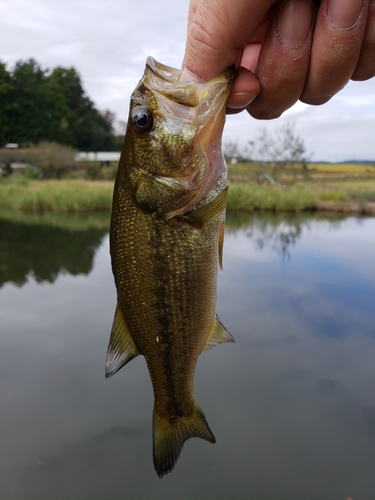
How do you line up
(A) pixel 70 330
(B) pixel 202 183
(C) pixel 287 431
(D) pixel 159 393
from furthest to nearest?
(A) pixel 70 330, (C) pixel 287 431, (D) pixel 159 393, (B) pixel 202 183

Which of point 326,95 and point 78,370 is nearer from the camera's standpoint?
point 326,95

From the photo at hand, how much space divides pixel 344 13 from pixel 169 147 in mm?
638

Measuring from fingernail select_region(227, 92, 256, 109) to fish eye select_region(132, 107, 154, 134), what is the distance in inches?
10.8

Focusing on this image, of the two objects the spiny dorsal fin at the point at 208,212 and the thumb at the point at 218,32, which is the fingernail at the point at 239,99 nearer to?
the thumb at the point at 218,32

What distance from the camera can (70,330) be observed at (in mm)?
6941

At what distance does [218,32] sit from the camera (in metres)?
1.10

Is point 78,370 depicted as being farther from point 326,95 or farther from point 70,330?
point 326,95

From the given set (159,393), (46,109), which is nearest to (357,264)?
(159,393)

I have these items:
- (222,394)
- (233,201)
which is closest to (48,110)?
(233,201)

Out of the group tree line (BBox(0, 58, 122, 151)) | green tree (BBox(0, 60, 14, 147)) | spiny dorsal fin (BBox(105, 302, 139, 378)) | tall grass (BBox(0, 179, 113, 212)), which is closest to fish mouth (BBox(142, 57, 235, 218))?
spiny dorsal fin (BBox(105, 302, 139, 378))

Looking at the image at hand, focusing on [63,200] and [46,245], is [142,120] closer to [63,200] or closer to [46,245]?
[46,245]

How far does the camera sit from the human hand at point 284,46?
1081 millimetres

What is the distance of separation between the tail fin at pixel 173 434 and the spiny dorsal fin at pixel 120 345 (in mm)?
354

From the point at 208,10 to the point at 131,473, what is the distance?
4488mm
